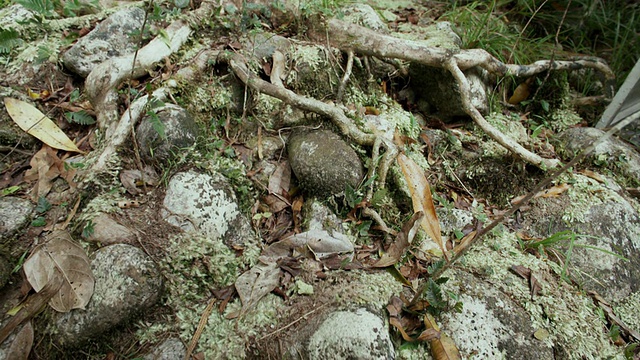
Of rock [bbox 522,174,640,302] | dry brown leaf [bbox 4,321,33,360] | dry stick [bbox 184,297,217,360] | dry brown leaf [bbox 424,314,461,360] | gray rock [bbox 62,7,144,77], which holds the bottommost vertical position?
rock [bbox 522,174,640,302]

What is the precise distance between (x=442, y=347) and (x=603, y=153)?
2539 mm

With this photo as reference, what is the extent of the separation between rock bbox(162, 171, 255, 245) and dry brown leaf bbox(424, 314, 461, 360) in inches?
49.2

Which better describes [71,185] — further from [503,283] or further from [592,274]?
[592,274]

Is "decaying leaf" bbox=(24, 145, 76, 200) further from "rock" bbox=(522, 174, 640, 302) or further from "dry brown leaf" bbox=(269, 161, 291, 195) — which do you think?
"rock" bbox=(522, 174, 640, 302)

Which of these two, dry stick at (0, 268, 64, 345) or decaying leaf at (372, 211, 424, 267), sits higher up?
dry stick at (0, 268, 64, 345)

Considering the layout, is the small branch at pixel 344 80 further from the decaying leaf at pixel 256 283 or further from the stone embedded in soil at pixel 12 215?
the stone embedded in soil at pixel 12 215

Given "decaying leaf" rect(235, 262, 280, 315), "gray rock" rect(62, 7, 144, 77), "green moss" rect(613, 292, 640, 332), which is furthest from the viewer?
"gray rock" rect(62, 7, 144, 77)

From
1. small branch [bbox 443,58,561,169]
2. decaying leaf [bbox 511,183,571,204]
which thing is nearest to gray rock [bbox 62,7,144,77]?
small branch [bbox 443,58,561,169]

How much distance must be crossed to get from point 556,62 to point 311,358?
137 inches

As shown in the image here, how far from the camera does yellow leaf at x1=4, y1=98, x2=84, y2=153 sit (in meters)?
2.76

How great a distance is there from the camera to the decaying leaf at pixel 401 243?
2.57 meters

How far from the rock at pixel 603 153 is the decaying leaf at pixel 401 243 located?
1843mm

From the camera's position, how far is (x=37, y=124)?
110 inches

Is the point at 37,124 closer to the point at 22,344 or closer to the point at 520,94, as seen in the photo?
the point at 22,344
